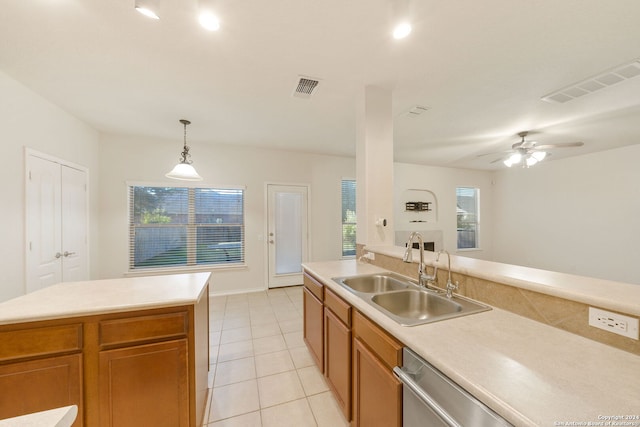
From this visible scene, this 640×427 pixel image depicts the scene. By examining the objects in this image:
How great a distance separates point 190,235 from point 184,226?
189 mm

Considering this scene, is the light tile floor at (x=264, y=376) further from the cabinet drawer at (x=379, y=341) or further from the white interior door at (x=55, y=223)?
the white interior door at (x=55, y=223)

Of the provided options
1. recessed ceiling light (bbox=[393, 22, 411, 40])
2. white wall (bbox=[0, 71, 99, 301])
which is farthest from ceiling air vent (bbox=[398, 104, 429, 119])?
white wall (bbox=[0, 71, 99, 301])

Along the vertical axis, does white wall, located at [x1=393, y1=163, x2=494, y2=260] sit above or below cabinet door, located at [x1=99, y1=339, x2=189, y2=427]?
above

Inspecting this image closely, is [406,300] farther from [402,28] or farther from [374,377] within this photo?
Answer: [402,28]

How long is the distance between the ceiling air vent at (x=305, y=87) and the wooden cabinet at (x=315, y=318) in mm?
1982

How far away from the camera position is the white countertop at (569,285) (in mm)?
918

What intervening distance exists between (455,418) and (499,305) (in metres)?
0.76

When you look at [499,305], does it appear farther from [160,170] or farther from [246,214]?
[160,170]

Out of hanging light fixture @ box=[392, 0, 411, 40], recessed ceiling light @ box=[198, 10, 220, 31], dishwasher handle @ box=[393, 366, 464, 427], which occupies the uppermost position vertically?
hanging light fixture @ box=[392, 0, 411, 40]

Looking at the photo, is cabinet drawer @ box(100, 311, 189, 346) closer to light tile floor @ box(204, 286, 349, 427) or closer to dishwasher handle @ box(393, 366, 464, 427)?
light tile floor @ box(204, 286, 349, 427)

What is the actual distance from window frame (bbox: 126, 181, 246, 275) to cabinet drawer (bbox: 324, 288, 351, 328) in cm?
307

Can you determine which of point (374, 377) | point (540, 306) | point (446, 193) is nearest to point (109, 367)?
point (374, 377)

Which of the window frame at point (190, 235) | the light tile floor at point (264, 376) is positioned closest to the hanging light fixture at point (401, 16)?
the light tile floor at point (264, 376)

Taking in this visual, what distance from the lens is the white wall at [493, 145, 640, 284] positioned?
4461mm
